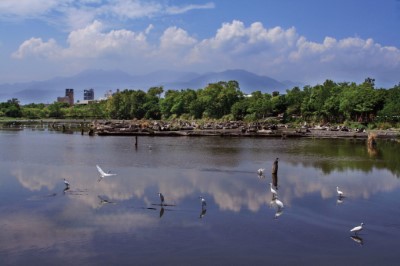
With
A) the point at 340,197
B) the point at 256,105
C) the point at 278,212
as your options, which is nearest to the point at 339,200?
the point at 340,197

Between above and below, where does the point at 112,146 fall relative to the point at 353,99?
below

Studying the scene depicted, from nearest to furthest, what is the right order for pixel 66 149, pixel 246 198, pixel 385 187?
pixel 246 198, pixel 385 187, pixel 66 149

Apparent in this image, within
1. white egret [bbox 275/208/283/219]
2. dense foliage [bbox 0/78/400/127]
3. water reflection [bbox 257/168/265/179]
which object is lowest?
white egret [bbox 275/208/283/219]

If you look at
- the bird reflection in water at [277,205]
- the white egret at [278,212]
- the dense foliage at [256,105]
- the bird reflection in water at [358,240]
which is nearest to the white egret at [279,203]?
the bird reflection in water at [277,205]

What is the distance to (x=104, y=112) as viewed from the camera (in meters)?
161

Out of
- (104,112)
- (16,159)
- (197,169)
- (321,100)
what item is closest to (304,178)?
(197,169)

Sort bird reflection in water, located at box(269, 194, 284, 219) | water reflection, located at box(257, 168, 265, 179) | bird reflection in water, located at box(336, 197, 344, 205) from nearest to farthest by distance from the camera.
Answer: bird reflection in water, located at box(269, 194, 284, 219), bird reflection in water, located at box(336, 197, 344, 205), water reflection, located at box(257, 168, 265, 179)

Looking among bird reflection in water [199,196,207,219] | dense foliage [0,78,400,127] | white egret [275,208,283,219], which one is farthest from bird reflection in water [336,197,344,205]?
dense foliage [0,78,400,127]

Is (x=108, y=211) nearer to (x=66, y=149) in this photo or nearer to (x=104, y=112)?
(x=66, y=149)

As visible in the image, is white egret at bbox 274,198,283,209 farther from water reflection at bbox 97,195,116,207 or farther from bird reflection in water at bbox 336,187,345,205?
water reflection at bbox 97,195,116,207

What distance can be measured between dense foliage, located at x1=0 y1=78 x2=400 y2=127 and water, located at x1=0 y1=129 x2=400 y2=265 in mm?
48959

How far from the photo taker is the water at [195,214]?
16516mm

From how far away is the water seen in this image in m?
16.5

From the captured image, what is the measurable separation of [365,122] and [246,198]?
2541 inches
